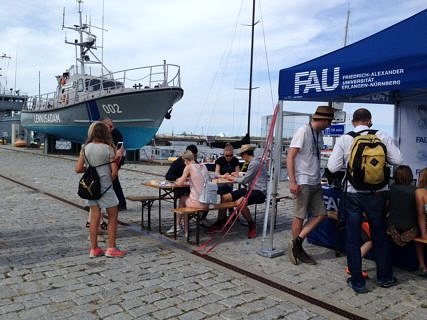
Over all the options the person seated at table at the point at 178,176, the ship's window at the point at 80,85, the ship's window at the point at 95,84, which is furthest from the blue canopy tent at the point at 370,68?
the ship's window at the point at 80,85

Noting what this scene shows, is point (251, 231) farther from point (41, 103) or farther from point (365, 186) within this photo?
point (41, 103)

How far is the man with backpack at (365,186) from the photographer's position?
13.5 feet

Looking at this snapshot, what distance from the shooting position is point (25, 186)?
11953mm

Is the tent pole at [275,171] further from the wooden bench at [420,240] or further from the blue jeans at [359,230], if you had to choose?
the wooden bench at [420,240]

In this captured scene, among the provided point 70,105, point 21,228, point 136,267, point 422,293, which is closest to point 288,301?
point 422,293

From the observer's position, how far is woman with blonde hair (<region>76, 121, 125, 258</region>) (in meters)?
5.16

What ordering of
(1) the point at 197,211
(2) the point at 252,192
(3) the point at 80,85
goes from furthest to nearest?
1. (3) the point at 80,85
2. (2) the point at 252,192
3. (1) the point at 197,211

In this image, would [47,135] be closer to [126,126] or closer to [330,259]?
[126,126]

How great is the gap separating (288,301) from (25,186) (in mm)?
9997

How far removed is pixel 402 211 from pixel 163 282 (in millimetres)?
2676

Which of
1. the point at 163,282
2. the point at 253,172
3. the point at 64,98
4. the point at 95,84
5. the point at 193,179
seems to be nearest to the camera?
the point at 163,282

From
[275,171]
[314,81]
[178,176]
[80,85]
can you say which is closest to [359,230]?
[275,171]

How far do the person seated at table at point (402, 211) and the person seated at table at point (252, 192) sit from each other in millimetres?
2057

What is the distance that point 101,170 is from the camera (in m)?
5.19
